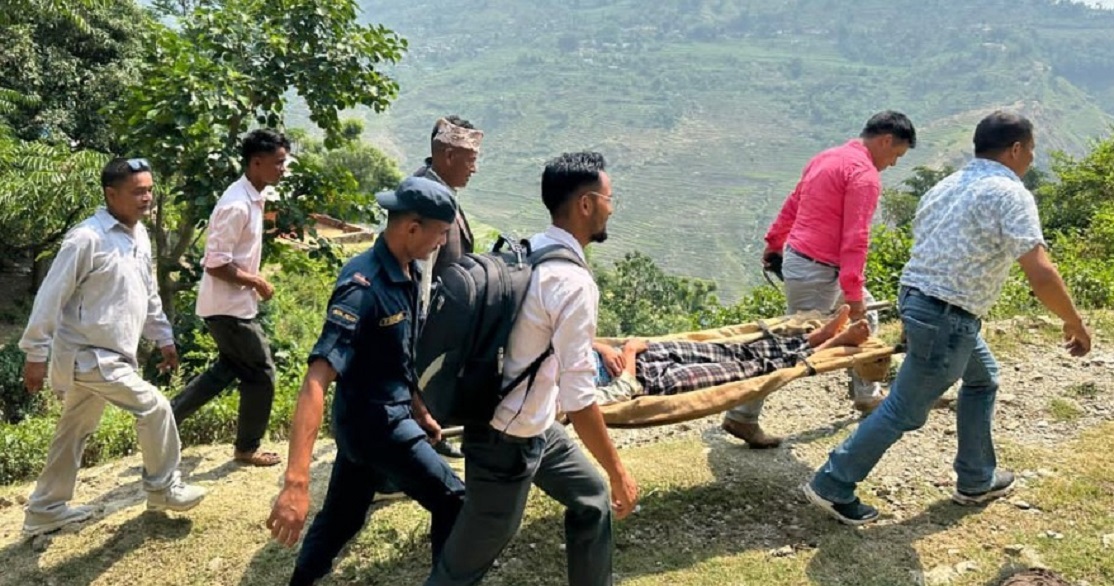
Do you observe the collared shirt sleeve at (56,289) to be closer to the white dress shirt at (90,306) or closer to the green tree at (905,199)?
the white dress shirt at (90,306)

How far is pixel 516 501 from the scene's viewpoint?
277cm

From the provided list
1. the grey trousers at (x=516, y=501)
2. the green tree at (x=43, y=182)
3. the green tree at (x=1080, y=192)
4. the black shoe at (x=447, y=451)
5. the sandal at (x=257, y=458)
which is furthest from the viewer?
the green tree at (x=1080, y=192)

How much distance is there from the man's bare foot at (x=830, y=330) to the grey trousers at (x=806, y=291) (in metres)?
0.15

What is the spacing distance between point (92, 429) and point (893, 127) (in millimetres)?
4297

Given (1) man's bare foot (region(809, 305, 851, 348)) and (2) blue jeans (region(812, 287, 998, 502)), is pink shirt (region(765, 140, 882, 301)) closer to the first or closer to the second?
(1) man's bare foot (region(809, 305, 851, 348))

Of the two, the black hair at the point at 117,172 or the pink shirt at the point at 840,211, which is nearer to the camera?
the black hair at the point at 117,172

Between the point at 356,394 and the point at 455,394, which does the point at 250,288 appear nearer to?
the point at 356,394

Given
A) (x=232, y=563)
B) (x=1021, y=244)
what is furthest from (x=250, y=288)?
(x=1021, y=244)

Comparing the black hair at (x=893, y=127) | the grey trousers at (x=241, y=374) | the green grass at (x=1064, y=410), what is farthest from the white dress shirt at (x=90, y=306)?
the green grass at (x=1064, y=410)

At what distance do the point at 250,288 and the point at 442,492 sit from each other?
1.86 metres

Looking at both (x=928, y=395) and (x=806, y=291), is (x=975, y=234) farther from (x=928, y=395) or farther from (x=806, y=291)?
(x=806, y=291)

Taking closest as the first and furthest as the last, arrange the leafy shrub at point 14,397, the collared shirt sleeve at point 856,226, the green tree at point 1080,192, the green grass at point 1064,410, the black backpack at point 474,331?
the black backpack at point 474,331
the collared shirt sleeve at point 856,226
the green grass at point 1064,410
the leafy shrub at point 14,397
the green tree at point 1080,192

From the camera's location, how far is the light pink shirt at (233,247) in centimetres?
415

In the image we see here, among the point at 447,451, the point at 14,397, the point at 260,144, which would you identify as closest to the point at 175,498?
the point at 447,451
